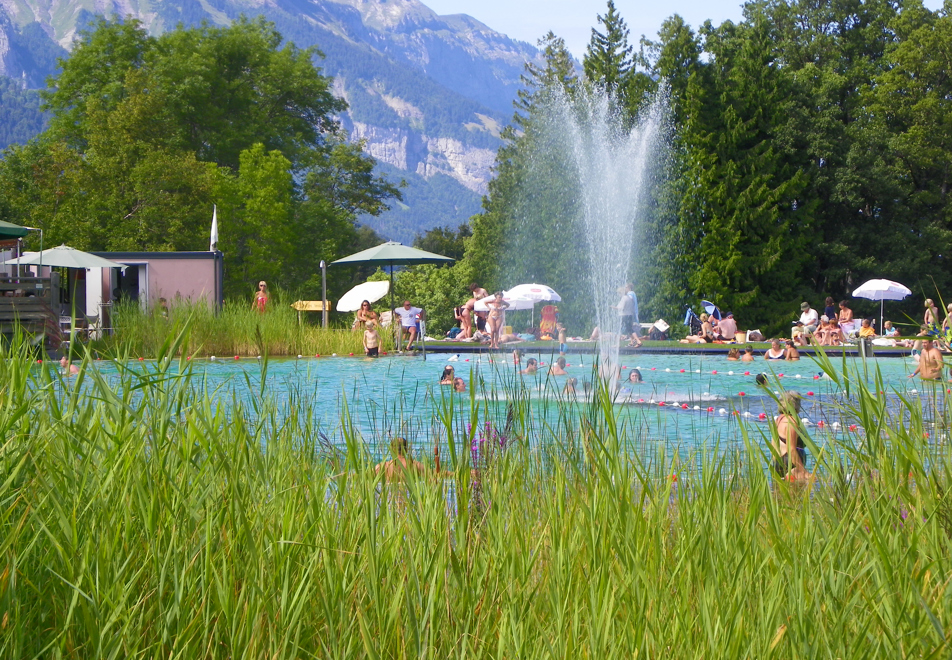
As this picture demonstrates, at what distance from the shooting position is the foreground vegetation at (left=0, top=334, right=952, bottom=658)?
6.93ft

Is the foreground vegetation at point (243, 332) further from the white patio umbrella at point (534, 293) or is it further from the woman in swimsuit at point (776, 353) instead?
the white patio umbrella at point (534, 293)

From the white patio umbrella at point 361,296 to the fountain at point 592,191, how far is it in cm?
584

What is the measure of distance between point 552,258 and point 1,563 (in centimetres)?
2846

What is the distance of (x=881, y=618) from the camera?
2084 mm

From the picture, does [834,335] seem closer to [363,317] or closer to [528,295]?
[528,295]

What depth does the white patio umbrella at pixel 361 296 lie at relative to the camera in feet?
84.3

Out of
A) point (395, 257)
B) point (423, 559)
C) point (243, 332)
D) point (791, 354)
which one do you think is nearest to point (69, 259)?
point (243, 332)

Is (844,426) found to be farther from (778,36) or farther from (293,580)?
(778,36)

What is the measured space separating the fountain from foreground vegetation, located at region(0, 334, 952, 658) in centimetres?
926

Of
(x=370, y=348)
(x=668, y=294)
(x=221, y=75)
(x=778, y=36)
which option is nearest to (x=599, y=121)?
(x=668, y=294)

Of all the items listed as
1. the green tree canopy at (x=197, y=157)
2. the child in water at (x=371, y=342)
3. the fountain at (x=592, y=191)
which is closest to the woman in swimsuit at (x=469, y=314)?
the fountain at (x=592, y=191)

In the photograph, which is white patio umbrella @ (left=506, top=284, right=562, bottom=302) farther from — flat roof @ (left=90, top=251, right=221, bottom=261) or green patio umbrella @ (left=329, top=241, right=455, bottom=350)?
flat roof @ (left=90, top=251, right=221, bottom=261)

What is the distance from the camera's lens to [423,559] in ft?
7.79

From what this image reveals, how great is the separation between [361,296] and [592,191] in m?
8.44
